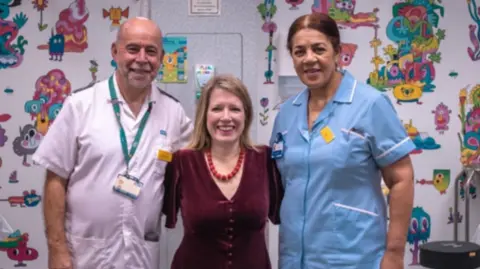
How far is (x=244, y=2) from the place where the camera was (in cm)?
300

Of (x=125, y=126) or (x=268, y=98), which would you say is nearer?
(x=125, y=126)

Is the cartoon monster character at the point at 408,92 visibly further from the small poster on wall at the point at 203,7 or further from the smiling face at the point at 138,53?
the smiling face at the point at 138,53

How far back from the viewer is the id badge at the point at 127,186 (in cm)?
201

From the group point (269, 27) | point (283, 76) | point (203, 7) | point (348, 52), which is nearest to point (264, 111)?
point (283, 76)

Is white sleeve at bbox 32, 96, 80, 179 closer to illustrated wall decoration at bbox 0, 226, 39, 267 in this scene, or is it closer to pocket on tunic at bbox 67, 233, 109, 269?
pocket on tunic at bbox 67, 233, 109, 269

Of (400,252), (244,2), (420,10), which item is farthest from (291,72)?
(400,252)

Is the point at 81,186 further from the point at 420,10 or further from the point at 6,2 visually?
the point at 420,10

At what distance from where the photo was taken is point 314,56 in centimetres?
190

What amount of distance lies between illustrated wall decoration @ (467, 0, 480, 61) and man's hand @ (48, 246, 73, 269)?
107 inches

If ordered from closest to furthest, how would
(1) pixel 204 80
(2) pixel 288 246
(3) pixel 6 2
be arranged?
(2) pixel 288 246, (1) pixel 204 80, (3) pixel 6 2

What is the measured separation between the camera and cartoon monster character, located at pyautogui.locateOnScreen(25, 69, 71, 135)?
10.6 ft

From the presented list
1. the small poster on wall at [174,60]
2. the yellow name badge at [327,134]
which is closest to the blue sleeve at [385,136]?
the yellow name badge at [327,134]

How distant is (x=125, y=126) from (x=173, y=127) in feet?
0.73

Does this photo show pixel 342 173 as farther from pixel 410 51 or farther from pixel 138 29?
pixel 410 51
